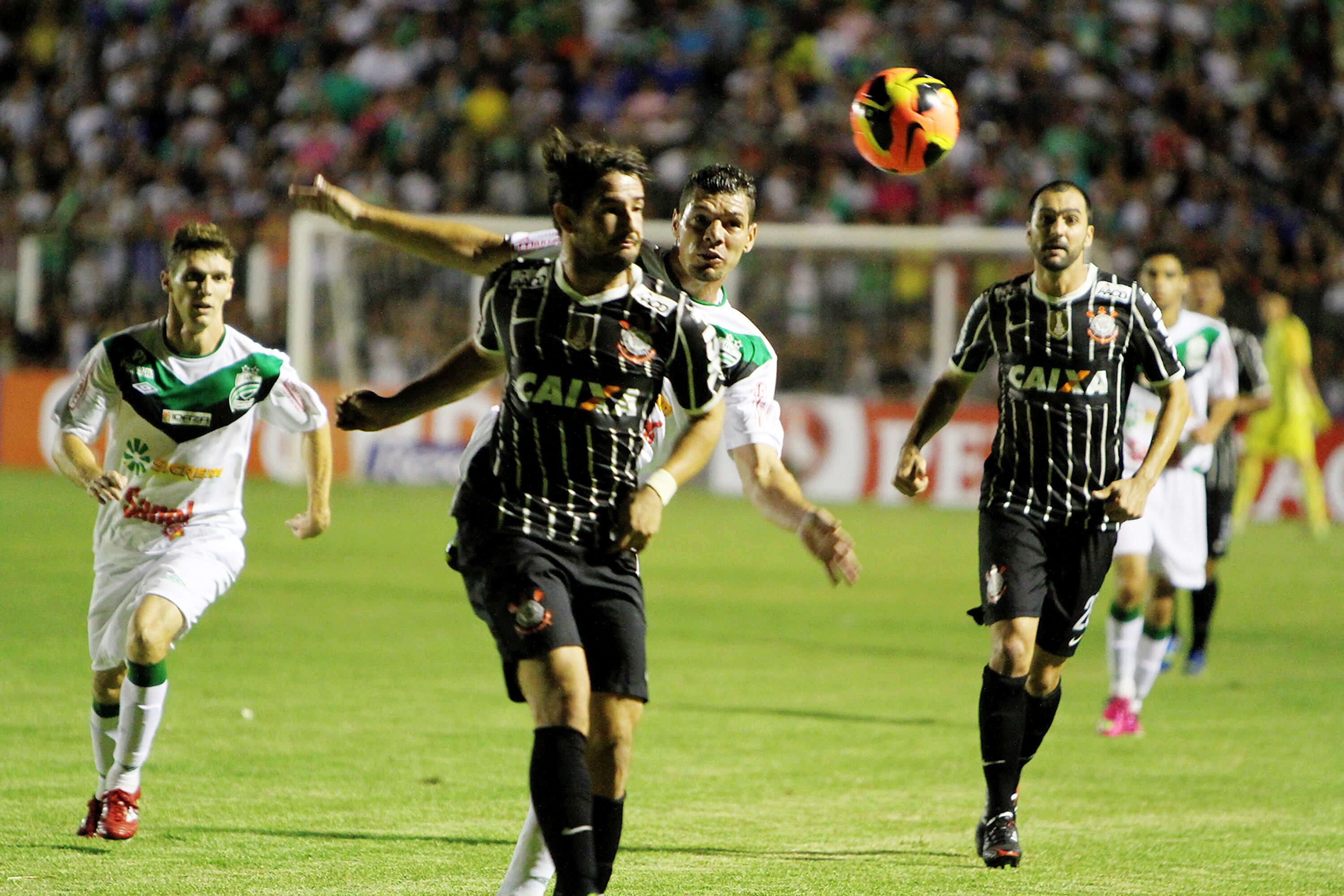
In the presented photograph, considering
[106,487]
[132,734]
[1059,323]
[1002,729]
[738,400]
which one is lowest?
[132,734]

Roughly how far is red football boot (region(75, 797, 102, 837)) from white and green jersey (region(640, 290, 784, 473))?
223 centimetres

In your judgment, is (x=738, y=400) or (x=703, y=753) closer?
(x=738, y=400)

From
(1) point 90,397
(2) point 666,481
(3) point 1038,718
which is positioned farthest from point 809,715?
(2) point 666,481

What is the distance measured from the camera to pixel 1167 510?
879 centimetres

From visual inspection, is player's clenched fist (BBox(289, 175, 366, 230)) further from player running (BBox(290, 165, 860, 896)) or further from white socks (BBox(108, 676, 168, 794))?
white socks (BBox(108, 676, 168, 794))

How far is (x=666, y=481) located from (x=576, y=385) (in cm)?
32

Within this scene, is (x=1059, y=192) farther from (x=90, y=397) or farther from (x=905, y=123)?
(x=90, y=397)

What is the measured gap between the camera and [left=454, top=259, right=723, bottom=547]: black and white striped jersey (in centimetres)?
429

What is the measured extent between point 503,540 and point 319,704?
4.17 metres

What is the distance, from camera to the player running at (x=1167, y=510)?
8.14 meters

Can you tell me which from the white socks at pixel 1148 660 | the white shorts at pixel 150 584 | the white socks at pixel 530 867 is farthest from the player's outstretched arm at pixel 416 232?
the white socks at pixel 1148 660

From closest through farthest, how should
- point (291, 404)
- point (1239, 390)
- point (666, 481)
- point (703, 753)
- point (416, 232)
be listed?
point (666, 481), point (416, 232), point (291, 404), point (703, 753), point (1239, 390)

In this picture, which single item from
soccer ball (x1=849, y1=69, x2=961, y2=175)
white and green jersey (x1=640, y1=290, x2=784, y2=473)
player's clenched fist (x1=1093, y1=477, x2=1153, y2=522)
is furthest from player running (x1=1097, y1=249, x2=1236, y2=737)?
white and green jersey (x1=640, y1=290, x2=784, y2=473)

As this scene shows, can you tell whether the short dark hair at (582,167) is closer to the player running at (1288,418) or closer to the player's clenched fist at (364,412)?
the player's clenched fist at (364,412)
